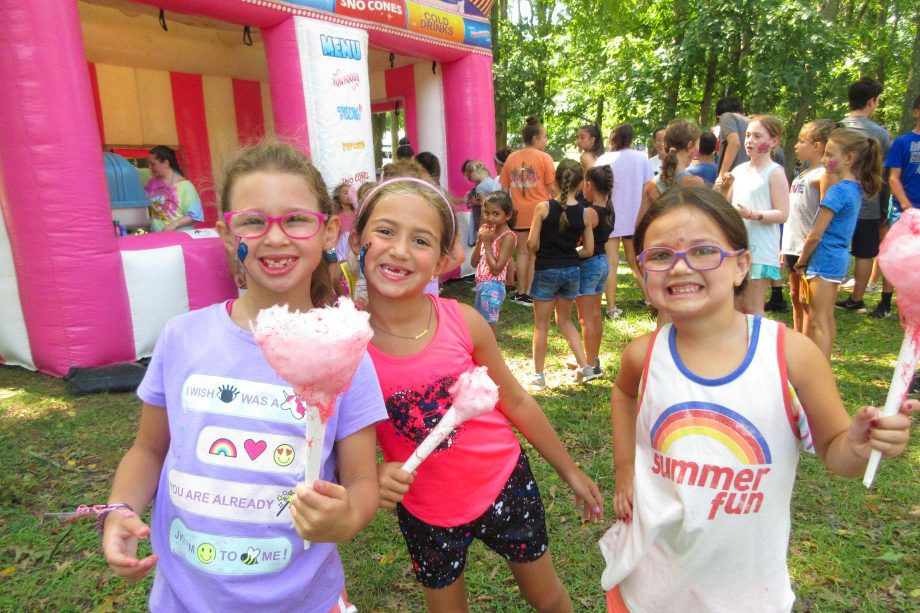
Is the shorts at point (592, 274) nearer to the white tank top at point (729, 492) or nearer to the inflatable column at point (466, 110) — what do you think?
the white tank top at point (729, 492)

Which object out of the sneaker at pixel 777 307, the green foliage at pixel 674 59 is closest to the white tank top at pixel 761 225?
the sneaker at pixel 777 307

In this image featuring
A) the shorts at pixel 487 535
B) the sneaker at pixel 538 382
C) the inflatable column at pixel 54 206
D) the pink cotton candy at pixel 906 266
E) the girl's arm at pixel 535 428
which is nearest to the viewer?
the pink cotton candy at pixel 906 266

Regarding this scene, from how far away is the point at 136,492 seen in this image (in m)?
1.37

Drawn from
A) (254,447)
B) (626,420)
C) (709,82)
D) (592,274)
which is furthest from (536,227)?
(709,82)

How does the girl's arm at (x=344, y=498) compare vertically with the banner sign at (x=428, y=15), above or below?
below

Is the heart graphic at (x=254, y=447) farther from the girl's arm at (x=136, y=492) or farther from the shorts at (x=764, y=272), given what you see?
the shorts at (x=764, y=272)

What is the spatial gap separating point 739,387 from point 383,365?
0.90 m

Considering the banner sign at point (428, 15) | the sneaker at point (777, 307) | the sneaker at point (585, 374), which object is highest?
the banner sign at point (428, 15)

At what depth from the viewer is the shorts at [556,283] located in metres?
4.59

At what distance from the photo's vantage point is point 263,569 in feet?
4.27

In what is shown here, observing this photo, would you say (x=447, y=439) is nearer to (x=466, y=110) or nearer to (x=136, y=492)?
(x=136, y=492)

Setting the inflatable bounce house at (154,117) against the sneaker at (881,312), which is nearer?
the inflatable bounce house at (154,117)

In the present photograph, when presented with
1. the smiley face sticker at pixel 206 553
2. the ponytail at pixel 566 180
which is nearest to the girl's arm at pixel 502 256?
the ponytail at pixel 566 180

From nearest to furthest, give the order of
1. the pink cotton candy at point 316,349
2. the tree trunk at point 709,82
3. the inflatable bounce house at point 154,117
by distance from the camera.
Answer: the pink cotton candy at point 316,349, the inflatable bounce house at point 154,117, the tree trunk at point 709,82
